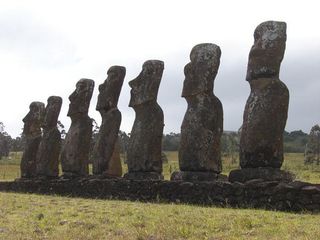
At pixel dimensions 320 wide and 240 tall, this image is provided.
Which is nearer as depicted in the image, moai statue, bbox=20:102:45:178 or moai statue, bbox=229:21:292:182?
moai statue, bbox=229:21:292:182

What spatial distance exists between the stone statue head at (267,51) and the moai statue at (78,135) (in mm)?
8137

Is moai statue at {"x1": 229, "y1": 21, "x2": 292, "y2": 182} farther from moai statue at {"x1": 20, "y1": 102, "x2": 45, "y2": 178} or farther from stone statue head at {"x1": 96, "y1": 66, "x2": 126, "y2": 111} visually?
moai statue at {"x1": 20, "y1": 102, "x2": 45, "y2": 178}

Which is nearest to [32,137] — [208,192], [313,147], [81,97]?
[81,97]

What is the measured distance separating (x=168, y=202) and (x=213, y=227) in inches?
202

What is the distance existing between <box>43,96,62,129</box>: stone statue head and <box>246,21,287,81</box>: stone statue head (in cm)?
1064

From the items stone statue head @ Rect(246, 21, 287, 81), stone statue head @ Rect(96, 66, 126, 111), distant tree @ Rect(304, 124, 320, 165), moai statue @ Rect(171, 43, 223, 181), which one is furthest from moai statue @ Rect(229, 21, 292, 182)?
distant tree @ Rect(304, 124, 320, 165)

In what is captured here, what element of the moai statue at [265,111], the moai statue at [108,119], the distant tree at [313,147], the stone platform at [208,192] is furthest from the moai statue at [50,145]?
the distant tree at [313,147]

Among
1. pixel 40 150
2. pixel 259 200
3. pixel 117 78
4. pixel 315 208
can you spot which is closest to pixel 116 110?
pixel 117 78

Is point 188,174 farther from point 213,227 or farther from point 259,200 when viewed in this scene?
point 213,227

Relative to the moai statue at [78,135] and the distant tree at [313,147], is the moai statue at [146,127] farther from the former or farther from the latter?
the distant tree at [313,147]

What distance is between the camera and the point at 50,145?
21125mm

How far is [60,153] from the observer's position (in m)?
20.6

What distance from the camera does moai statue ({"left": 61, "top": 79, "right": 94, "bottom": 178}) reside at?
19.3 m

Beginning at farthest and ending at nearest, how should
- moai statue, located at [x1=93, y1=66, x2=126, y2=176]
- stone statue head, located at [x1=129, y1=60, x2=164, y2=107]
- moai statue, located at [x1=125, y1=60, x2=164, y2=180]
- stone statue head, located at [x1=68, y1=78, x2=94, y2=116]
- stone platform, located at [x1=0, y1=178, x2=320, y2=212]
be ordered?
stone statue head, located at [x1=68, y1=78, x2=94, y2=116] → moai statue, located at [x1=93, y1=66, x2=126, y2=176] → stone statue head, located at [x1=129, y1=60, x2=164, y2=107] → moai statue, located at [x1=125, y1=60, x2=164, y2=180] → stone platform, located at [x1=0, y1=178, x2=320, y2=212]
